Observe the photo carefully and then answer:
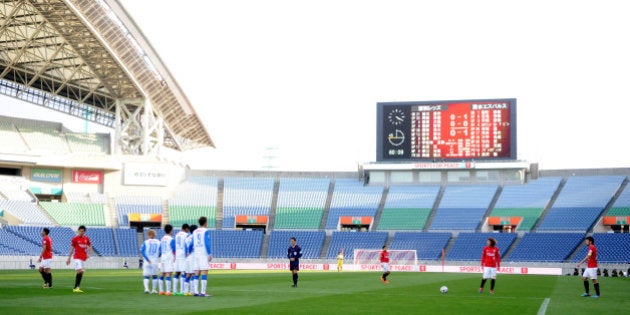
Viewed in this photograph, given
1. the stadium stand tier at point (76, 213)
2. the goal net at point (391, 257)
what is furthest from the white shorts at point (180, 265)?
the stadium stand tier at point (76, 213)

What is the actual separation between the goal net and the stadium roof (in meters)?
23.0

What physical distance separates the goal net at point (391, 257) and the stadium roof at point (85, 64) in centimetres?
2303

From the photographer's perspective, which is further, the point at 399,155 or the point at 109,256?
the point at 399,155

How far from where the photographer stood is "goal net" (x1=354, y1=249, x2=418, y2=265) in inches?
2667

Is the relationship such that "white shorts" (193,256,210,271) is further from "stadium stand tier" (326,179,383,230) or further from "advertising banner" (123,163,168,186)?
"advertising banner" (123,163,168,186)

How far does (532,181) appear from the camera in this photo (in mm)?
80125

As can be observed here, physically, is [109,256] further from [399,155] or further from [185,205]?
[399,155]

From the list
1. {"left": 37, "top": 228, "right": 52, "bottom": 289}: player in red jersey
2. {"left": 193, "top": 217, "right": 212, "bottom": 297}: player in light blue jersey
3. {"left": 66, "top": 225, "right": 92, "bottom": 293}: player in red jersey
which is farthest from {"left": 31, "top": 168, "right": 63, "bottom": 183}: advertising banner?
{"left": 193, "top": 217, "right": 212, "bottom": 297}: player in light blue jersey

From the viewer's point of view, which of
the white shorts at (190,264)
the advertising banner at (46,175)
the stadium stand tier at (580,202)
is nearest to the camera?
the white shorts at (190,264)

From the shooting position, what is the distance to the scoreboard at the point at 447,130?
2763 inches

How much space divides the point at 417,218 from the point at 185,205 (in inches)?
922

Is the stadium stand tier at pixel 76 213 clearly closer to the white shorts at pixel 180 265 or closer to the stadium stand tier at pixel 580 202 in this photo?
the stadium stand tier at pixel 580 202

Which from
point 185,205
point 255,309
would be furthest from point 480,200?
point 255,309

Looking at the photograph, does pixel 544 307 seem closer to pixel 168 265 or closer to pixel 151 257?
pixel 168 265
